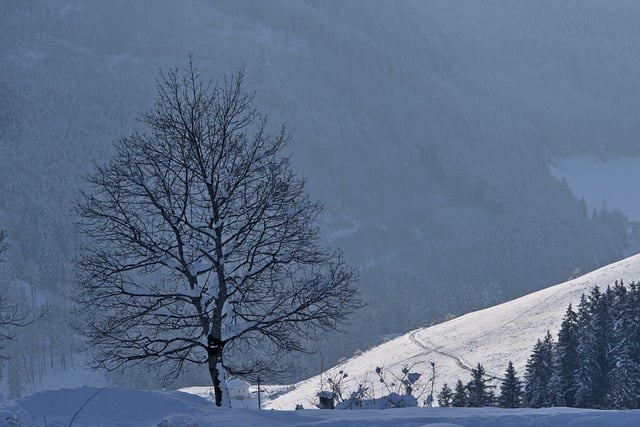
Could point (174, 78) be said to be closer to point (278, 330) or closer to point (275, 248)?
point (275, 248)

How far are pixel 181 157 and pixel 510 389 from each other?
30.5m

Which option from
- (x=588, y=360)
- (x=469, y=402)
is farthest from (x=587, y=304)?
(x=469, y=402)

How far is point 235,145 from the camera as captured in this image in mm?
19125

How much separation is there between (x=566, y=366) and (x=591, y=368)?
161 cm

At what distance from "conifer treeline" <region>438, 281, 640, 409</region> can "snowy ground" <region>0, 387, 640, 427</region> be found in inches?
1031

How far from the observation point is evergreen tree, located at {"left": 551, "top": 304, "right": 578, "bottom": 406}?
140 feet

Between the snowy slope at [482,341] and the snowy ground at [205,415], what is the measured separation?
2258 inches

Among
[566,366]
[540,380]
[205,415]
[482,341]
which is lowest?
[205,415]

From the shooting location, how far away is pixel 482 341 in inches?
3482

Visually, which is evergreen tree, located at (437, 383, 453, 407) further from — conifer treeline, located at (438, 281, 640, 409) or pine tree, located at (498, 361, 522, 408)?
pine tree, located at (498, 361, 522, 408)

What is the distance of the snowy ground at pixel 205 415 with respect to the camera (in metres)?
11.7

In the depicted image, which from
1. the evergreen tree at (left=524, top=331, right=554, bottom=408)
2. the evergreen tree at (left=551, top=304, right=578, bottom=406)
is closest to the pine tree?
the evergreen tree at (left=524, top=331, right=554, bottom=408)

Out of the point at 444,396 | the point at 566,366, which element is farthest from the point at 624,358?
the point at 444,396

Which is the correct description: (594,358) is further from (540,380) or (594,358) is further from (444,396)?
(444,396)
